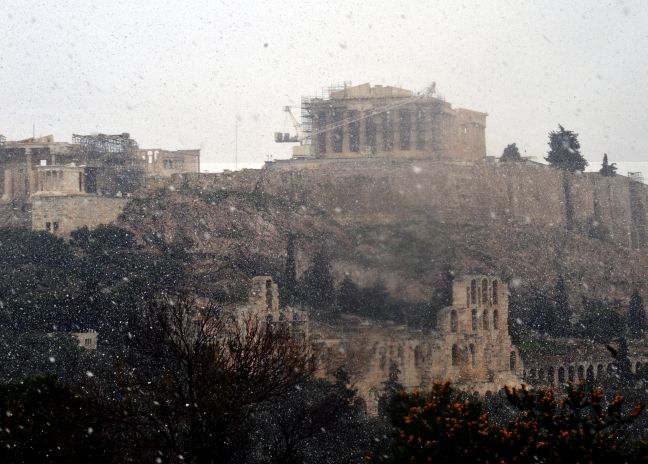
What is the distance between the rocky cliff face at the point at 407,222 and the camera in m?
56.5

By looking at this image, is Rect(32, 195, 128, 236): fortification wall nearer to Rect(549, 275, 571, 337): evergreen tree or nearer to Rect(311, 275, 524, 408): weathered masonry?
Rect(311, 275, 524, 408): weathered masonry

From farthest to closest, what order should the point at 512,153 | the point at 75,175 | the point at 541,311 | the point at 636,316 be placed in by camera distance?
the point at 512,153
the point at 636,316
the point at 75,175
the point at 541,311

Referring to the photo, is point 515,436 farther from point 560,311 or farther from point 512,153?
point 512,153

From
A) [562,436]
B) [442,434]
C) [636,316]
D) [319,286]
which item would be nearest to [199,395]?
[442,434]

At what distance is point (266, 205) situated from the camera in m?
59.8

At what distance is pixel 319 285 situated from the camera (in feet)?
177

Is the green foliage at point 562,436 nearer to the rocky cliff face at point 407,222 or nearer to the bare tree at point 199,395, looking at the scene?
the bare tree at point 199,395

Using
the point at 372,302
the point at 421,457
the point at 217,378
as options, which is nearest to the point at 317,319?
the point at 372,302

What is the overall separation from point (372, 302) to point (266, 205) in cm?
988

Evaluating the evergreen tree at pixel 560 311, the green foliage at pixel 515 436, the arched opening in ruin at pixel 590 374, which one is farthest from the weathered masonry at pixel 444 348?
the green foliage at pixel 515 436

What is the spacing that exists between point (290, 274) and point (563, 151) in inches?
1221

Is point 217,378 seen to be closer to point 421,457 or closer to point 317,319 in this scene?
point 421,457

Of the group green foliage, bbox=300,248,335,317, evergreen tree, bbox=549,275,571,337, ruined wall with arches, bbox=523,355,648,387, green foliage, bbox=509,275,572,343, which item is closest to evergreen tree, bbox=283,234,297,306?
green foliage, bbox=300,248,335,317

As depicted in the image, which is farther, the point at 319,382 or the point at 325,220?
the point at 325,220
